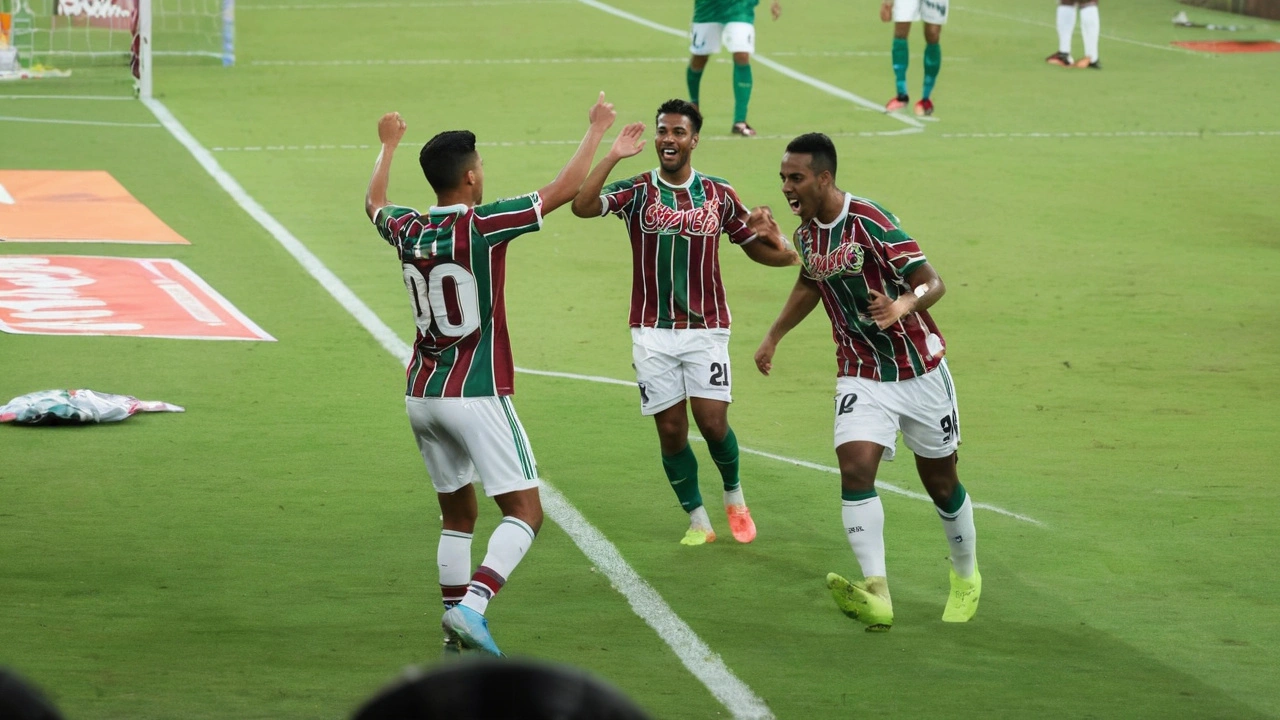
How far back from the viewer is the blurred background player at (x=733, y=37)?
1958cm

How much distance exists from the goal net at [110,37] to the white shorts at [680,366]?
1570 cm

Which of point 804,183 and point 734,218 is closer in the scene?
point 804,183

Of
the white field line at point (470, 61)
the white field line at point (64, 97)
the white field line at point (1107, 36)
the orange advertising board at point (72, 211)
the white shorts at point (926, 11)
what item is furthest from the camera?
the white field line at point (1107, 36)

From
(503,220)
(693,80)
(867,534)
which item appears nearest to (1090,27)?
(693,80)

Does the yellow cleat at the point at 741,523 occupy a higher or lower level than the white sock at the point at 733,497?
lower

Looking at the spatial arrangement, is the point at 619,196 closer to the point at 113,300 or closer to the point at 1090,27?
the point at 113,300

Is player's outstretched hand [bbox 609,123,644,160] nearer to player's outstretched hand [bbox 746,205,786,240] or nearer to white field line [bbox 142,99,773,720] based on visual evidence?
player's outstretched hand [bbox 746,205,786,240]

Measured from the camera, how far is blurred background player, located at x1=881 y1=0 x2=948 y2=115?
68.2 feet

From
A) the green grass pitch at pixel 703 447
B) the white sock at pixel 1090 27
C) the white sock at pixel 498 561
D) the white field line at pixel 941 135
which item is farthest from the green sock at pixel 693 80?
the white sock at pixel 498 561

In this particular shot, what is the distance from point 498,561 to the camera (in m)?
6.30

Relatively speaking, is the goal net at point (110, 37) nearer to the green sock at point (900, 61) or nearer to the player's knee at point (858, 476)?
the green sock at point (900, 61)

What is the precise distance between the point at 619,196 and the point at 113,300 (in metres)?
6.51

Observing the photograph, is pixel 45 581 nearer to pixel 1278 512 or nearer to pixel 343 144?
pixel 1278 512

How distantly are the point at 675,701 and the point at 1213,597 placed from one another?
268 centimetres
